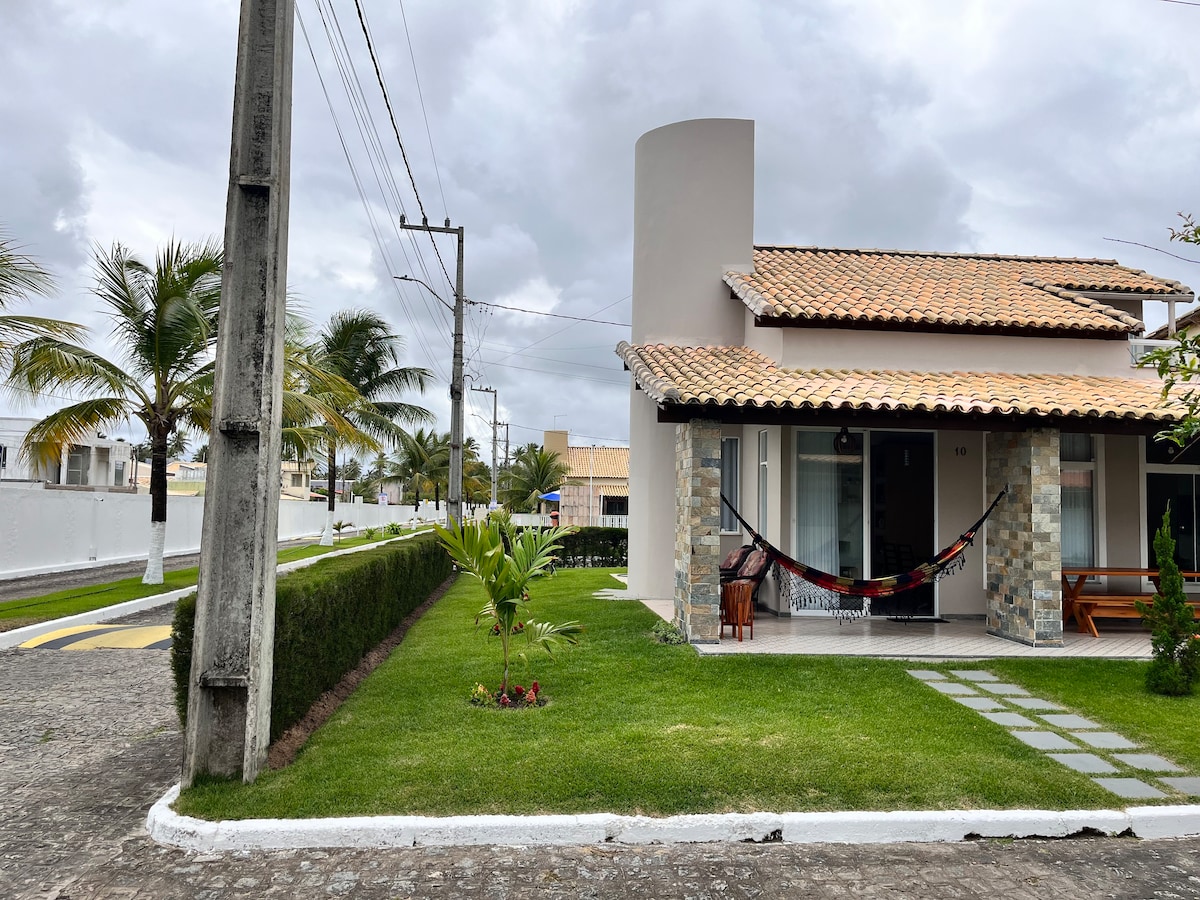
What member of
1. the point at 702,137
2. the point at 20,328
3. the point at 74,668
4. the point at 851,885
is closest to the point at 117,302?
the point at 20,328

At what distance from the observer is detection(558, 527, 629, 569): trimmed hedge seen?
74.2 ft

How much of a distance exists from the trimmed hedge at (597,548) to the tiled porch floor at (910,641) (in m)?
11.3

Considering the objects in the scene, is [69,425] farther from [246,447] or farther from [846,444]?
[846,444]

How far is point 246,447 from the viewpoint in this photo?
516 centimetres

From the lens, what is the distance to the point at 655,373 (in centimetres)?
984

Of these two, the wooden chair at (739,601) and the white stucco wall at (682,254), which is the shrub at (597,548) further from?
the wooden chair at (739,601)

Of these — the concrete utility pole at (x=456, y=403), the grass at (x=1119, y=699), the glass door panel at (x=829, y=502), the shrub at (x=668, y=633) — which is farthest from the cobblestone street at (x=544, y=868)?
the concrete utility pole at (x=456, y=403)

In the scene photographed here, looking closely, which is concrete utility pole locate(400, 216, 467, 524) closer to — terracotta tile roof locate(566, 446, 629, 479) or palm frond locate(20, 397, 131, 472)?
palm frond locate(20, 397, 131, 472)

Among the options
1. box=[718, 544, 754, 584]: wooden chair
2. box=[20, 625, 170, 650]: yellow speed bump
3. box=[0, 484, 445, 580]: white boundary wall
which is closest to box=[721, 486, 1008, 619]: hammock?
box=[718, 544, 754, 584]: wooden chair

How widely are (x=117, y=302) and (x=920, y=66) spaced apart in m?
13.3

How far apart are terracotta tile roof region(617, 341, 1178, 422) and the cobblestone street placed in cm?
499

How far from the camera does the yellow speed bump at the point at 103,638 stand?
1016cm

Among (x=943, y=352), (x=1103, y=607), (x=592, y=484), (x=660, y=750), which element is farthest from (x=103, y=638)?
(x=592, y=484)

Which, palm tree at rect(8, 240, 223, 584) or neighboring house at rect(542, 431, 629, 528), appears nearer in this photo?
palm tree at rect(8, 240, 223, 584)
